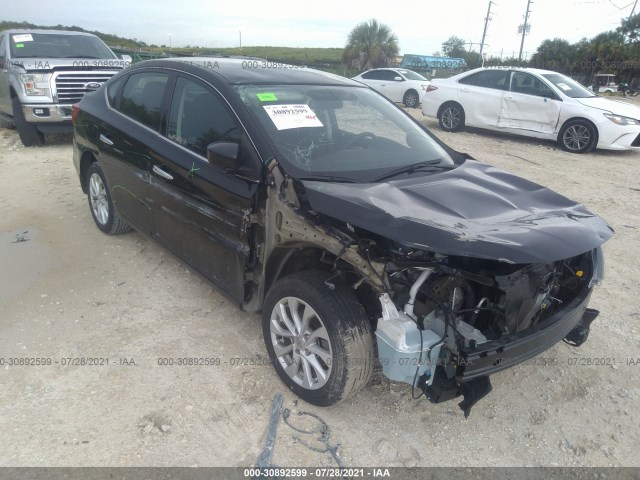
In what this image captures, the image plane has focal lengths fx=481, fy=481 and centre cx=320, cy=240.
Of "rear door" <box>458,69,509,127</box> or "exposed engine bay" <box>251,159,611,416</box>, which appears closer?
"exposed engine bay" <box>251,159,611,416</box>

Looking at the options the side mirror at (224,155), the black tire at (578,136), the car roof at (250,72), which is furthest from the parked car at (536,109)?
the side mirror at (224,155)

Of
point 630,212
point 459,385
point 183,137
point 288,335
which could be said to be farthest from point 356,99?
point 630,212

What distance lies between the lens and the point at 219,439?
2428mm

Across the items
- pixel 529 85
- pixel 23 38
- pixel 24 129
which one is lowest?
pixel 24 129

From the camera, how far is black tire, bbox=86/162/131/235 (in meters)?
4.49

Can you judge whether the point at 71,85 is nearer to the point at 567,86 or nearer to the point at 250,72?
the point at 250,72

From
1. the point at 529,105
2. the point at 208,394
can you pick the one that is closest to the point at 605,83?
the point at 529,105

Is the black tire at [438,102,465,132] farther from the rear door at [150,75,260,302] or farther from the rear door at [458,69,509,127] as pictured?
the rear door at [150,75,260,302]

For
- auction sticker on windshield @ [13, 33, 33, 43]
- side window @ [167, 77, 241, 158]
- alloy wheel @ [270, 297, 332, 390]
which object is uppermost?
auction sticker on windshield @ [13, 33, 33, 43]

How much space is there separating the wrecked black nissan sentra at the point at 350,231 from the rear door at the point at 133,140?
3 cm

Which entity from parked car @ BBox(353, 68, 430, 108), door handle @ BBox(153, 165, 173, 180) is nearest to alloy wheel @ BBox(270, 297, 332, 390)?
door handle @ BBox(153, 165, 173, 180)

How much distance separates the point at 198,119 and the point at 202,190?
1.68 feet

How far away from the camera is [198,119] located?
3207mm

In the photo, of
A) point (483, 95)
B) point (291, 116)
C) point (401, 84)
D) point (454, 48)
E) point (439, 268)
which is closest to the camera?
point (439, 268)
